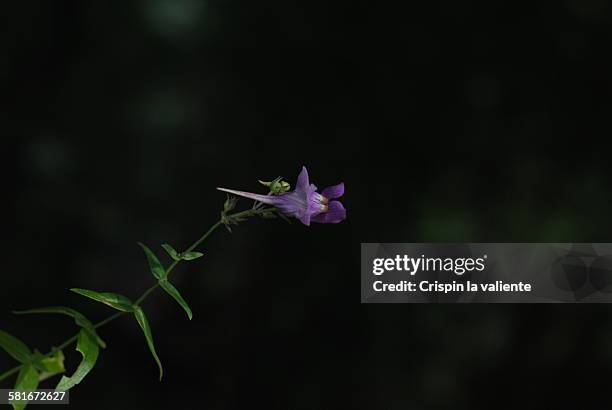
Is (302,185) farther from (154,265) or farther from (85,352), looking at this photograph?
(85,352)

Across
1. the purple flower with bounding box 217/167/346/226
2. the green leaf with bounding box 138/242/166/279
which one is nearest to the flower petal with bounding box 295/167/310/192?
the purple flower with bounding box 217/167/346/226

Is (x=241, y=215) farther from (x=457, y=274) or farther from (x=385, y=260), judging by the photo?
(x=457, y=274)

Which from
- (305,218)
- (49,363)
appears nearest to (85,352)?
(49,363)

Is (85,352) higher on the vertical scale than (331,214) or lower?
lower

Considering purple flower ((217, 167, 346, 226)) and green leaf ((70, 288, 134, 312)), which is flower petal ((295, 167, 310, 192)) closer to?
purple flower ((217, 167, 346, 226))

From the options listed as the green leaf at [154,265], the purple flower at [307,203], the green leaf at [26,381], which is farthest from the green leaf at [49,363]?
the purple flower at [307,203]
